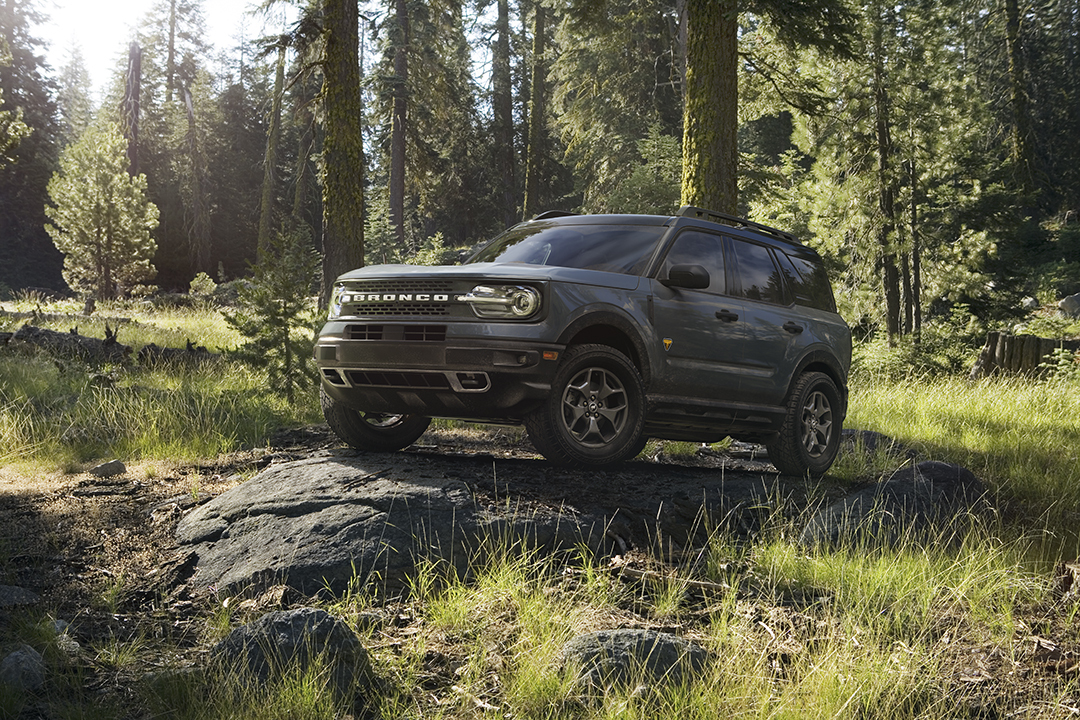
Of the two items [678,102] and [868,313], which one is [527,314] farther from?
[678,102]

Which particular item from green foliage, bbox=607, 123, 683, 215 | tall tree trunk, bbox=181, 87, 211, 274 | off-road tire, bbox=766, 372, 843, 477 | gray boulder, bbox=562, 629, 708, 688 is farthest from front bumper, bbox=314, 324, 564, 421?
tall tree trunk, bbox=181, 87, 211, 274

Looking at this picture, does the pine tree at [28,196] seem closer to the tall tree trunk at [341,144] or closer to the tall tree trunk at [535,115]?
the tall tree trunk at [535,115]

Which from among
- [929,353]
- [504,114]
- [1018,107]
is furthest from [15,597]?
[504,114]

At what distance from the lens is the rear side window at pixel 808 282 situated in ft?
26.2

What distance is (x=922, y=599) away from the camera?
4.98 metres

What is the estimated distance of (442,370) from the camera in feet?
18.1

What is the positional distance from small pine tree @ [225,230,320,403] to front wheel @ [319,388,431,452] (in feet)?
10.8

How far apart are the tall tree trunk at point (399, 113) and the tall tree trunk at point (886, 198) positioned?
15.9 meters

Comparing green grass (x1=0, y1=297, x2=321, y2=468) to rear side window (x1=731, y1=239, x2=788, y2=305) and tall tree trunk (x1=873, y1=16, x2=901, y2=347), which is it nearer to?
rear side window (x1=731, y1=239, x2=788, y2=305)

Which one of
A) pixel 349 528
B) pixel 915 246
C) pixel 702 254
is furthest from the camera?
pixel 915 246

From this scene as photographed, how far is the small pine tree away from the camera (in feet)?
33.0

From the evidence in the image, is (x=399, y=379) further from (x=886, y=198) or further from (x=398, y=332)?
(x=886, y=198)

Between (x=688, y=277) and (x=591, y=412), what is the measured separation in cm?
125

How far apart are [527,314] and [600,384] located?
0.80 metres
